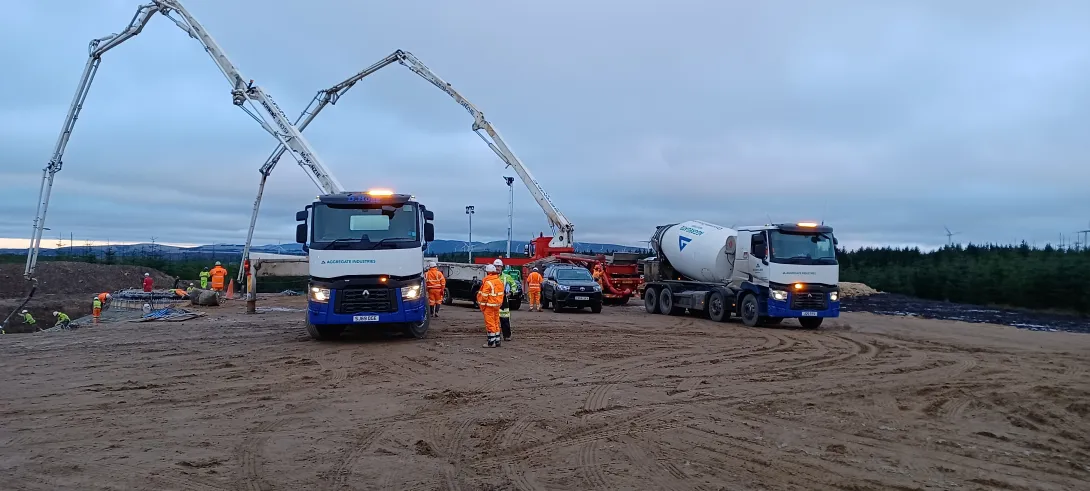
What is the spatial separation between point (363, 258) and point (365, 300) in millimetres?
815

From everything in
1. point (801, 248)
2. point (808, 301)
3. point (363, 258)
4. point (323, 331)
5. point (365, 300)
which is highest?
point (801, 248)

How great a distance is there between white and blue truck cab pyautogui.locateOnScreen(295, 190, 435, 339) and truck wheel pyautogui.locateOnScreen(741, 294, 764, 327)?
9871mm

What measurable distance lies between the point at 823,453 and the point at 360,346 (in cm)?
981

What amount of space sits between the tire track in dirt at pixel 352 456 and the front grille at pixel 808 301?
553 inches

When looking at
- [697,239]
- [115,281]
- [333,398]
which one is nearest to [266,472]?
[333,398]

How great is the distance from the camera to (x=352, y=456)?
21.6 ft

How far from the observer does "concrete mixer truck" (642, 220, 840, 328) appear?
62.1ft

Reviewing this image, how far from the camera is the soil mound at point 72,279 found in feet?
119

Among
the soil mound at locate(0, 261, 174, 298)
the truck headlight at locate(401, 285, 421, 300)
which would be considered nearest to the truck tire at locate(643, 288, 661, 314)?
the truck headlight at locate(401, 285, 421, 300)

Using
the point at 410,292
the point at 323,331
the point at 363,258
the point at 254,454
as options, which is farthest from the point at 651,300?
the point at 254,454

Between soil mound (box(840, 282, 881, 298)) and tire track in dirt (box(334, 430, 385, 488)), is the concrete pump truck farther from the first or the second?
soil mound (box(840, 282, 881, 298))

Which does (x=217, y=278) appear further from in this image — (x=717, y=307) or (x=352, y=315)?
(x=717, y=307)

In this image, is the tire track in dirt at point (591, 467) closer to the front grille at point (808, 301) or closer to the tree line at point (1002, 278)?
the front grille at point (808, 301)

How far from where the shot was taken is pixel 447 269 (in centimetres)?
2578
